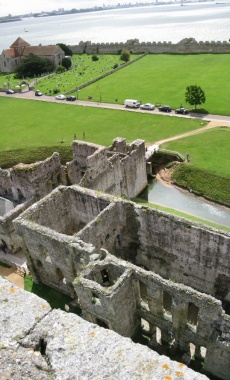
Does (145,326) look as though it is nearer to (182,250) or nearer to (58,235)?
(182,250)

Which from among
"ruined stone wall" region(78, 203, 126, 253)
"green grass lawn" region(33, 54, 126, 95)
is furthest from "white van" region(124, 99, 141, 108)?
"ruined stone wall" region(78, 203, 126, 253)

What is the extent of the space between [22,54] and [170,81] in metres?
54.5

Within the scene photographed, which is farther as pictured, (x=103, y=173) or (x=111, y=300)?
(x=103, y=173)

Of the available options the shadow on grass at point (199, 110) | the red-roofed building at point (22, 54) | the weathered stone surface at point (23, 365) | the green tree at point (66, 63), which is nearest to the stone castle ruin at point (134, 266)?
the weathered stone surface at point (23, 365)

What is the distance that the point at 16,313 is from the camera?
7.68 metres

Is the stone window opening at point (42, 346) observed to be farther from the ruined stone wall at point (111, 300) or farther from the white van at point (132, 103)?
the white van at point (132, 103)

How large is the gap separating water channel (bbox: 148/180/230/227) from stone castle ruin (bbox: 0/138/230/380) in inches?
448

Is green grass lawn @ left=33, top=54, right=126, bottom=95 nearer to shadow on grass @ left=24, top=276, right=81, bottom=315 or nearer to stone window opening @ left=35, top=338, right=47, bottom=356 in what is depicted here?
shadow on grass @ left=24, top=276, right=81, bottom=315

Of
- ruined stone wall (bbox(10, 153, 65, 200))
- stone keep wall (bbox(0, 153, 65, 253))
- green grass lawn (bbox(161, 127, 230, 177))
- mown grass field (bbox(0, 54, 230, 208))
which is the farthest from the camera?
mown grass field (bbox(0, 54, 230, 208))

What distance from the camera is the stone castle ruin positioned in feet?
57.5

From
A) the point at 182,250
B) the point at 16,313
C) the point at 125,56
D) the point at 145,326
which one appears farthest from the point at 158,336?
the point at 125,56

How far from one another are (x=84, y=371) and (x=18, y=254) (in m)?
25.1

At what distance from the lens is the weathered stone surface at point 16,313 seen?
725 cm

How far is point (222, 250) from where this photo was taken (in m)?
20.6
